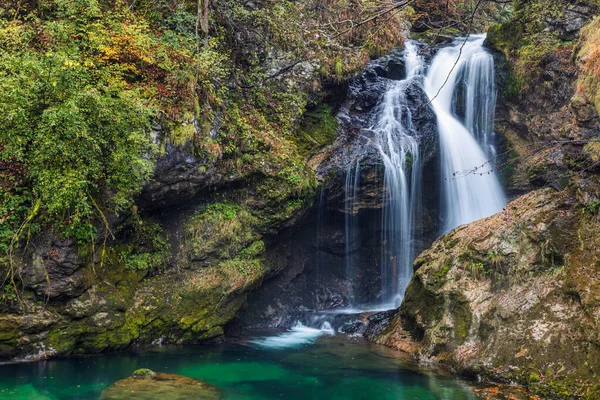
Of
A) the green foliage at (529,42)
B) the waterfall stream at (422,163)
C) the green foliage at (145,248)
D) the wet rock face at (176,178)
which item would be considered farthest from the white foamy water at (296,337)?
the green foliage at (529,42)

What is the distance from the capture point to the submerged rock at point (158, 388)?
21.4 feet

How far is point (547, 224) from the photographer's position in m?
8.25

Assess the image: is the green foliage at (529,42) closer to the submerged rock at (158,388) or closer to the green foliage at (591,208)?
the green foliage at (591,208)

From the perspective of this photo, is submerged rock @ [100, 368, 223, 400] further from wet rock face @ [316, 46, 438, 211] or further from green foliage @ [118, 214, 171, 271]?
wet rock face @ [316, 46, 438, 211]

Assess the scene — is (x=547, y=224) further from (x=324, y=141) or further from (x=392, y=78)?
(x=392, y=78)

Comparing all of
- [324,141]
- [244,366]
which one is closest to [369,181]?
[324,141]

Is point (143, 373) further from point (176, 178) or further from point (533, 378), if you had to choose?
point (533, 378)

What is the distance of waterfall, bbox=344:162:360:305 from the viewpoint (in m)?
12.6

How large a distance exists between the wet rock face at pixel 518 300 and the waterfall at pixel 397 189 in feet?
10.1

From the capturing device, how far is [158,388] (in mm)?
6805

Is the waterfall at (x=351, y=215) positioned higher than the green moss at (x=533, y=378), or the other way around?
the waterfall at (x=351, y=215)

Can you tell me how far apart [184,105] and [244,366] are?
5397 millimetres

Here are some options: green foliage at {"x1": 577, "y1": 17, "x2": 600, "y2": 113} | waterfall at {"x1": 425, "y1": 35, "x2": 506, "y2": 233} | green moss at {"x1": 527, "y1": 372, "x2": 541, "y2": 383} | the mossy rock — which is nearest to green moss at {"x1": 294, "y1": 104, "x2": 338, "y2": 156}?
waterfall at {"x1": 425, "y1": 35, "x2": 506, "y2": 233}

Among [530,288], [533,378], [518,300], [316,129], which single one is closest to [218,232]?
[316,129]
